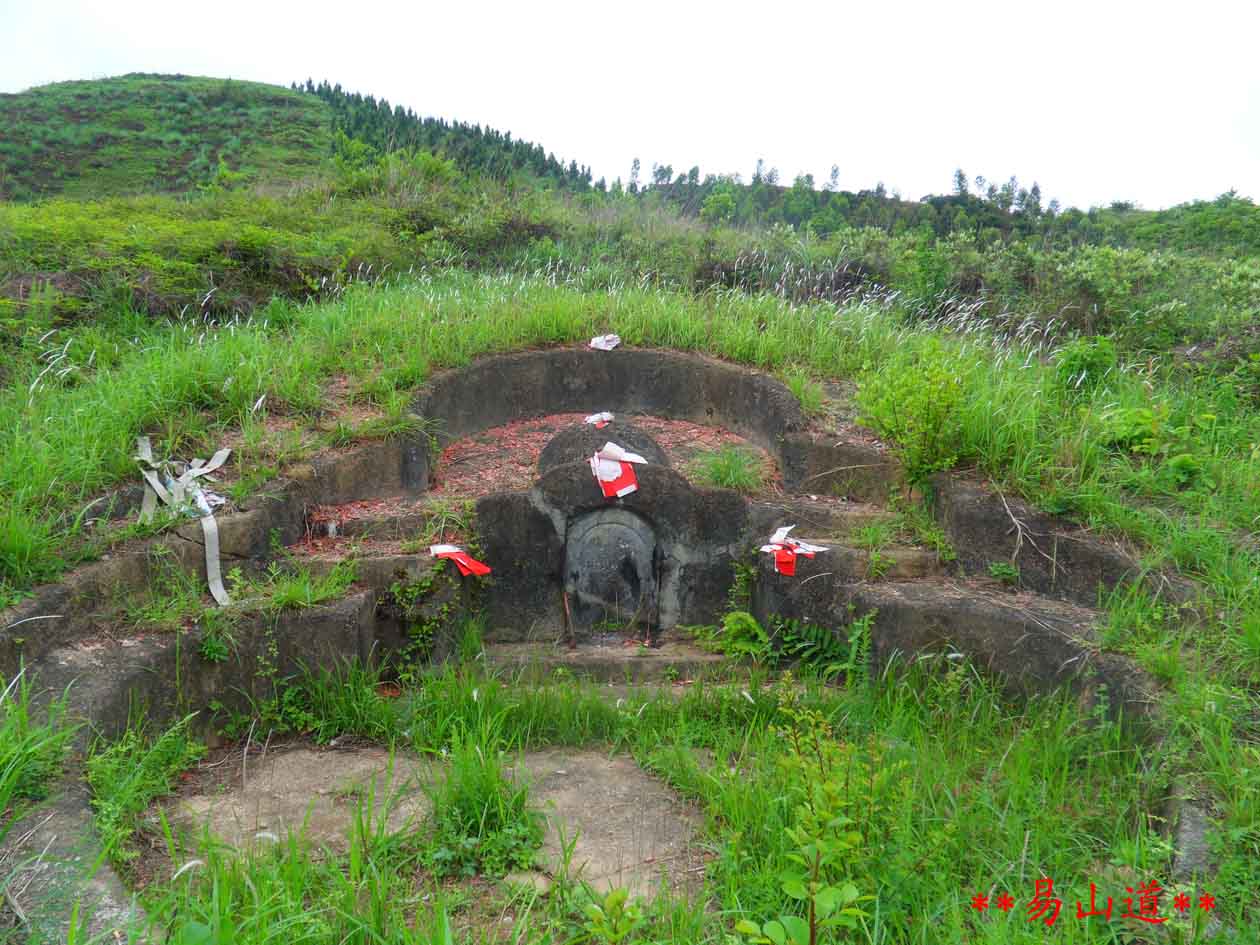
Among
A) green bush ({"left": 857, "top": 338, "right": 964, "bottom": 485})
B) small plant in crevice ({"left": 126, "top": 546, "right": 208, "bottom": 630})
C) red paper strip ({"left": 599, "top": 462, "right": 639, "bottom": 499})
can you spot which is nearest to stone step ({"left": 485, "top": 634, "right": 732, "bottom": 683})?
red paper strip ({"left": 599, "top": 462, "right": 639, "bottom": 499})

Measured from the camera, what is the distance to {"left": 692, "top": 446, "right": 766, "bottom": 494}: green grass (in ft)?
17.5

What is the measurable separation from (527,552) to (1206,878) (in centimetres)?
348

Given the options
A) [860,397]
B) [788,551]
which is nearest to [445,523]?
[788,551]

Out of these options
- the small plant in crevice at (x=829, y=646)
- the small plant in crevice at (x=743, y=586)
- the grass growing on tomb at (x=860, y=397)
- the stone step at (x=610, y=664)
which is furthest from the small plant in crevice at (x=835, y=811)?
the small plant in crevice at (x=743, y=586)

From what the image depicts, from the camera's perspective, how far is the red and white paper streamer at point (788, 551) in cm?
454

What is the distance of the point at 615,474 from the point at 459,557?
1010mm

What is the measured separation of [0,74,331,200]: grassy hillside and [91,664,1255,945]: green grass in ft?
46.2

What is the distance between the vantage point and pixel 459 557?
14.9 ft

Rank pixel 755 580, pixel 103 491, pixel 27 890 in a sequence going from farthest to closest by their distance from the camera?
pixel 755 580 → pixel 103 491 → pixel 27 890

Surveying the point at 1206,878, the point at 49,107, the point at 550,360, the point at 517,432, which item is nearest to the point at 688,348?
the point at 550,360

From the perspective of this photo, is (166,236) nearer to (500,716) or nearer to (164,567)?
(164,567)

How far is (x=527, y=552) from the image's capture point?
503 cm

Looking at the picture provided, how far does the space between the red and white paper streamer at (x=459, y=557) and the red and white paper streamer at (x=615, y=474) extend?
828mm

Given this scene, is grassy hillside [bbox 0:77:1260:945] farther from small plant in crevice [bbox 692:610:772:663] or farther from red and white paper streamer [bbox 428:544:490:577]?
red and white paper streamer [bbox 428:544:490:577]
